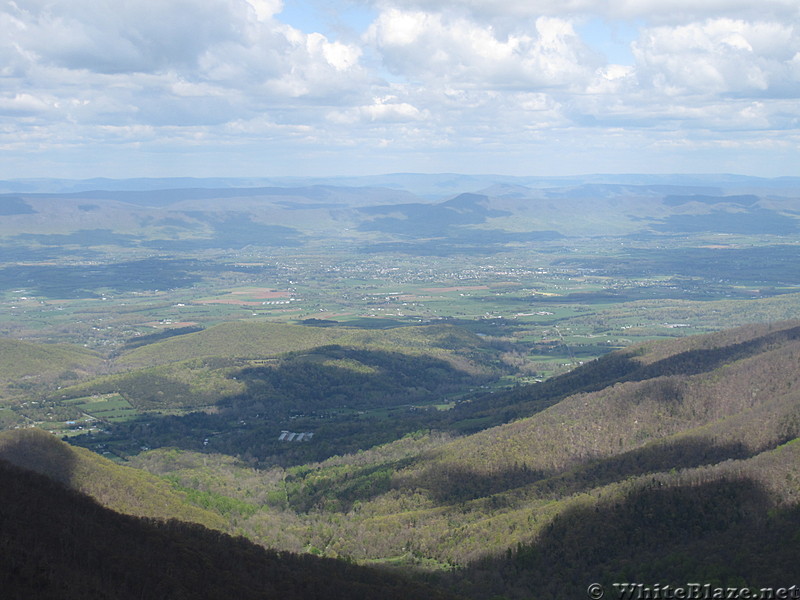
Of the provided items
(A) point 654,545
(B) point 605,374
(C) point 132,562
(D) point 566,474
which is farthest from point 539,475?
(C) point 132,562

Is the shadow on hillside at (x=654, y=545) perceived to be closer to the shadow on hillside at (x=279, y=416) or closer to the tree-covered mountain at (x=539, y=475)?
the tree-covered mountain at (x=539, y=475)

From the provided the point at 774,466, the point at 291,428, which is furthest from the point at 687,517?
the point at 291,428

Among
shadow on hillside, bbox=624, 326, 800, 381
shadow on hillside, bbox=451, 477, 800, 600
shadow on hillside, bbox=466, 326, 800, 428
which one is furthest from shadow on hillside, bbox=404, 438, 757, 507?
shadow on hillside, bbox=624, 326, 800, 381

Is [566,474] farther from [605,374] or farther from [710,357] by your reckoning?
[710,357]

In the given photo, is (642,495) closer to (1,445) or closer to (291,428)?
(1,445)

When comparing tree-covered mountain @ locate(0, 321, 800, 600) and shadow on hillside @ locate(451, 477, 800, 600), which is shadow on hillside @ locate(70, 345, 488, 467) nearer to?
tree-covered mountain @ locate(0, 321, 800, 600)
